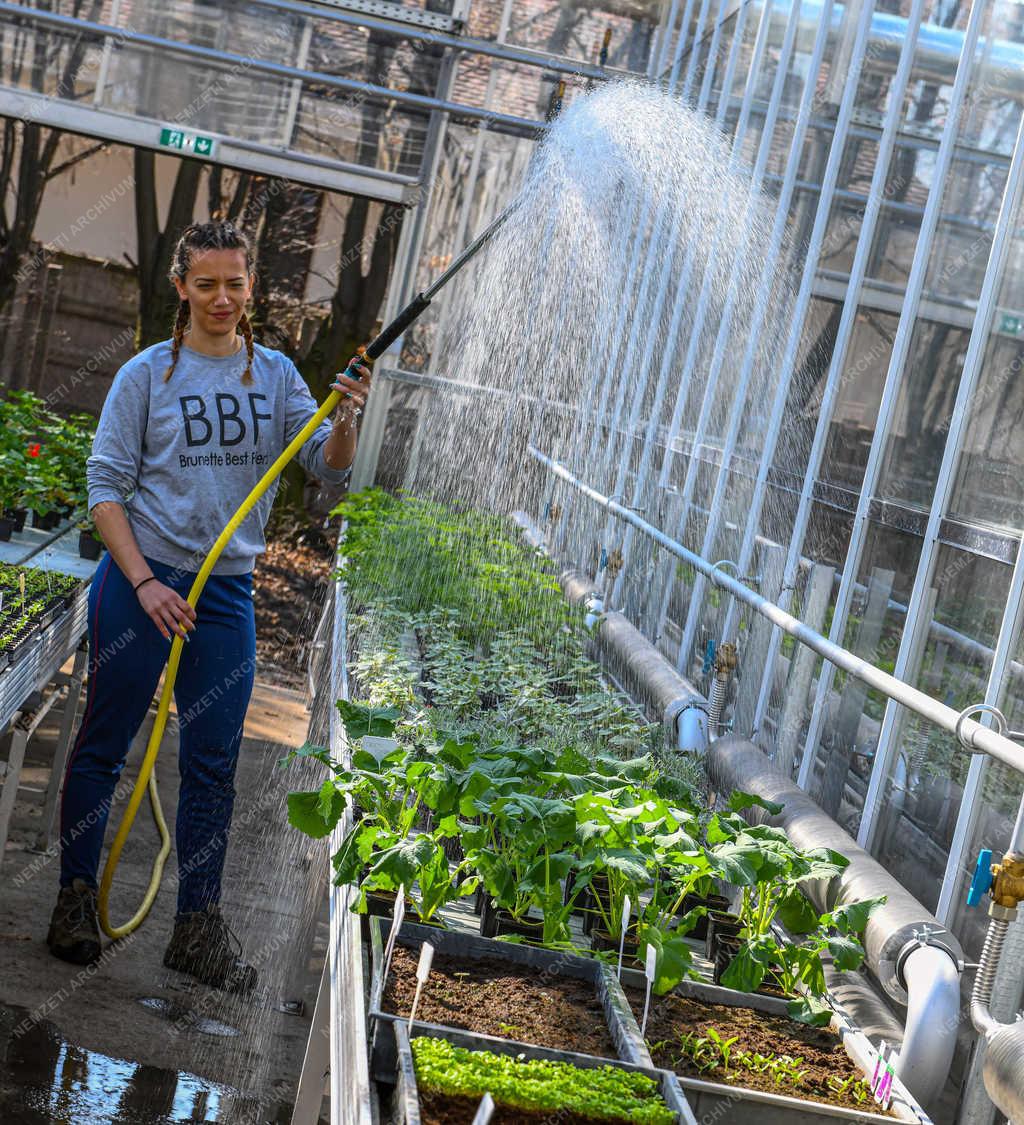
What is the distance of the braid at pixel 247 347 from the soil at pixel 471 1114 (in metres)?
2.17

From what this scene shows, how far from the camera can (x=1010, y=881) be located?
79.4 inches

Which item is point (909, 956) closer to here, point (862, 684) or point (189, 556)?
point (862, 684)

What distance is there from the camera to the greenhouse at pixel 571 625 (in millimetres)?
2176

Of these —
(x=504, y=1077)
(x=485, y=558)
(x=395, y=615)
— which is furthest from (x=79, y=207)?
(x=504, y=1077)

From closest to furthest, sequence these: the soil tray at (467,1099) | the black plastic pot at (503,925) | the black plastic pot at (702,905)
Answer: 1. the soil tray at (467,1099)
2. the black plastic pot at (503,925)
3. the black plastic pot at (702,905)

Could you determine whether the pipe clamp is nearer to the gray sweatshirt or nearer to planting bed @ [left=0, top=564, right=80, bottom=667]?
the gray sweatshirt

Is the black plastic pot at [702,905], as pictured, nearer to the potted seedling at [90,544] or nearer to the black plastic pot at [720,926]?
the black plastic pot at [720,926]

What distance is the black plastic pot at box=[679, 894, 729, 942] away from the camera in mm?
2518

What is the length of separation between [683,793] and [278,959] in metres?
1.68

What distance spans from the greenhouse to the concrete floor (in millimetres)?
15

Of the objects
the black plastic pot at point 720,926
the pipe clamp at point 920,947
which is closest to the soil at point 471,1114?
the pipe clamp at point 920,947

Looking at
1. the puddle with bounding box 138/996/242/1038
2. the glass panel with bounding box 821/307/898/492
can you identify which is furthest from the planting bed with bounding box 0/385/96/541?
the glass panel with bounding box 821/307/898/492

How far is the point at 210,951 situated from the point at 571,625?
7.32 feet

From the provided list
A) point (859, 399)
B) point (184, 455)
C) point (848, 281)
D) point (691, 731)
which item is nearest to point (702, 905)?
point (691, 731)
